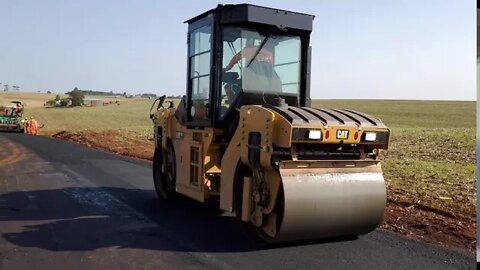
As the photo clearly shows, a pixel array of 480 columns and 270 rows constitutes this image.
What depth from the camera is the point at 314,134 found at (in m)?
5.73

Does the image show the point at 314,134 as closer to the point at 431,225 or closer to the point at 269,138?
the point at 269,138

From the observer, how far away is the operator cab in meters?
7.19

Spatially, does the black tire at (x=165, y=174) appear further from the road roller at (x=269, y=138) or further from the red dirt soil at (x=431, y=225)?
the red dirt soil at (x=431, y=225)

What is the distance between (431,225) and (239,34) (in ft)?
11.8

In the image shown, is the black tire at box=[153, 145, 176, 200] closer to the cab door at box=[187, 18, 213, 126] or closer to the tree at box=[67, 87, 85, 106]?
the cab door at box=[187, 18, 213, 126]

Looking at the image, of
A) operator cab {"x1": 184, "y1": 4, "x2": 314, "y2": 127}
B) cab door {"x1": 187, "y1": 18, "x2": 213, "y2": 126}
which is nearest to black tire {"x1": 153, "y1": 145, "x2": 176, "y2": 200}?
cab door {"x1": 187, "y1": 18, "x2": 213, "y2": 126}

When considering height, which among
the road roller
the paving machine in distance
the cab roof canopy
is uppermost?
the cab roof canopy

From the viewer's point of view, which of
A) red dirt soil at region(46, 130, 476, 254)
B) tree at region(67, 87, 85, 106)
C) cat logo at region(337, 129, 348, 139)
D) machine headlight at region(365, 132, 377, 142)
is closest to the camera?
cat logo at region(337, 129, 348, 139)

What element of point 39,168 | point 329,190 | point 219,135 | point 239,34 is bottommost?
point 39,168

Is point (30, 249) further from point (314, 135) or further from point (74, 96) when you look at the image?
point (74, 96)

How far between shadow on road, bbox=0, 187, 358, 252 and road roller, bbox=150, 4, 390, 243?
0.39 meters

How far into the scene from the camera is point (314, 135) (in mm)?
5738

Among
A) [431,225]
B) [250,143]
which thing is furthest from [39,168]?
[431,225]

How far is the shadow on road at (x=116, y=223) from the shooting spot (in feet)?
20.3
